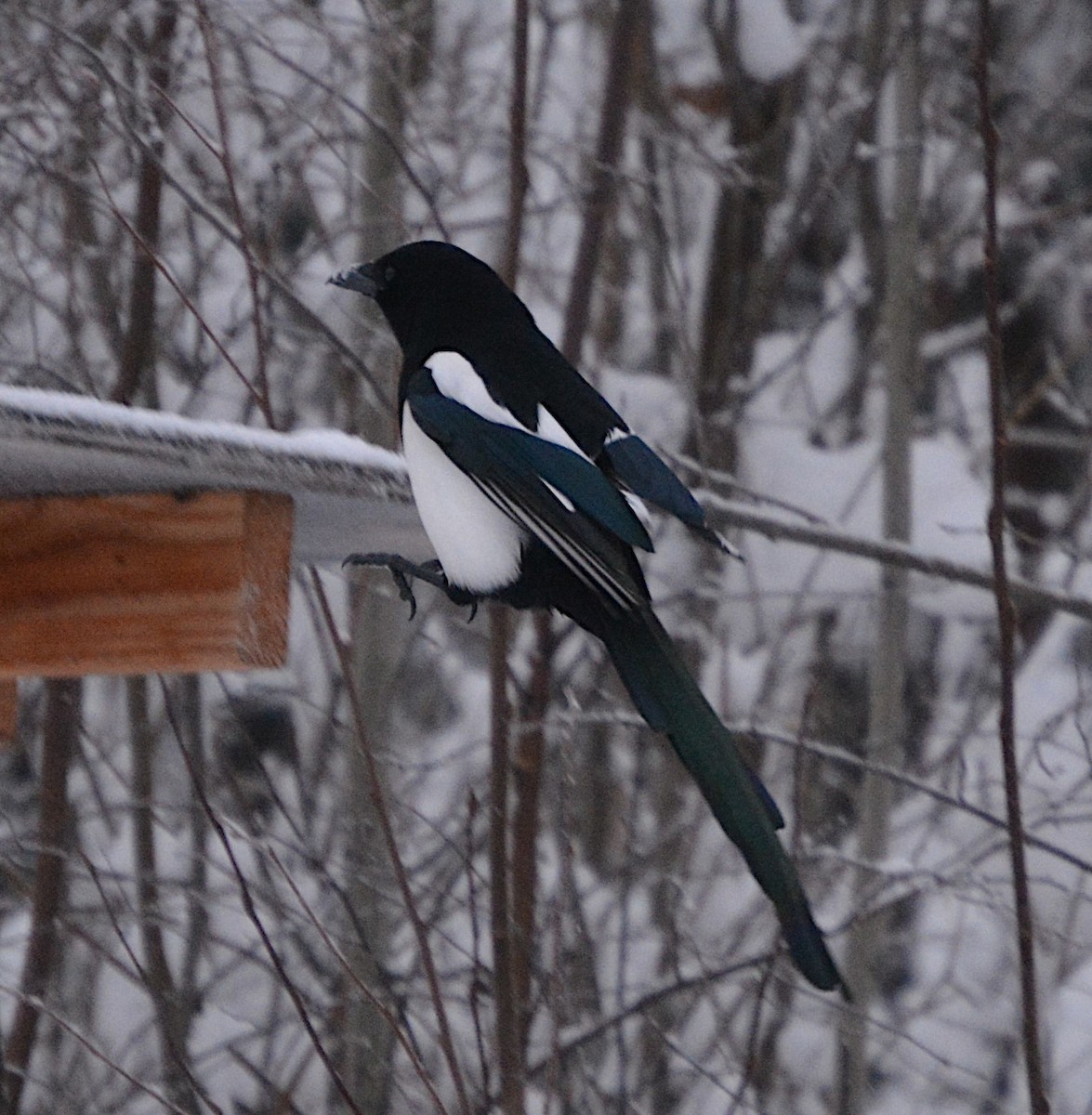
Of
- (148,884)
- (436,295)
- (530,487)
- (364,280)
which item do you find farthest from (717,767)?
(148,884)

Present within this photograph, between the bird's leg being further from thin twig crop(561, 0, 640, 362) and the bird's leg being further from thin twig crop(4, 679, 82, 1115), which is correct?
thin twig crop(4, 679, 82, 1115)

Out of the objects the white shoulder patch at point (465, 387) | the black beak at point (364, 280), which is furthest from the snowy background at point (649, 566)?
the white shoulder patch at point (465, 387)

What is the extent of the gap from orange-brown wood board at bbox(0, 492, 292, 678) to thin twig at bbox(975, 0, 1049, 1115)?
2.89 ft

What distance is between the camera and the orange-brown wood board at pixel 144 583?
2146mm

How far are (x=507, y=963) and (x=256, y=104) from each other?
1566 mm

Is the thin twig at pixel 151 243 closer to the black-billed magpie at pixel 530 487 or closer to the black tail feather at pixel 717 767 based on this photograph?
the black-billed magpie at pixel 530 487

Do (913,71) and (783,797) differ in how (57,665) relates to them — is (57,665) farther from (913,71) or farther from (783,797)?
(783,797)

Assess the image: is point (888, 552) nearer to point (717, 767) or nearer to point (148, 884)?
point (717, 767)

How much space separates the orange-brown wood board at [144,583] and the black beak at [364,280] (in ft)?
0.94

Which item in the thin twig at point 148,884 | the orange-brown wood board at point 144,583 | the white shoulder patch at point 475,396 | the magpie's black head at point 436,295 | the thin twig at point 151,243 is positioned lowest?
the thin twig at point 148,884

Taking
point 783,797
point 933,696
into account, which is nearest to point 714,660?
point 783,797

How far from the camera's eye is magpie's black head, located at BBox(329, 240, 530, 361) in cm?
221

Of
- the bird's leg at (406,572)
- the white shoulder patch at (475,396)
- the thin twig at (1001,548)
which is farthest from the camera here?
the bird's leg at (406,572)

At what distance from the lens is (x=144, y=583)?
2.22 m
